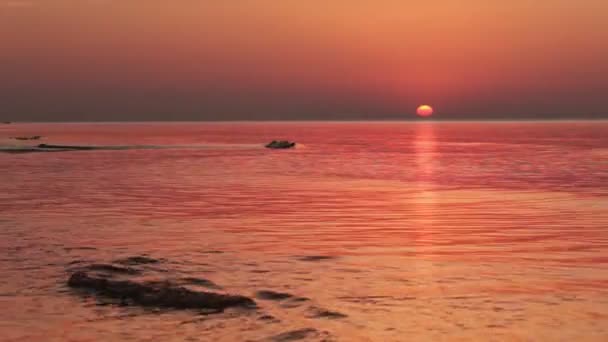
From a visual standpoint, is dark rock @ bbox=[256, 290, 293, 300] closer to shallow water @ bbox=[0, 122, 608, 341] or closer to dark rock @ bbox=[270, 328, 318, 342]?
shallow water @ bbox=[0, 122, 608, 341]

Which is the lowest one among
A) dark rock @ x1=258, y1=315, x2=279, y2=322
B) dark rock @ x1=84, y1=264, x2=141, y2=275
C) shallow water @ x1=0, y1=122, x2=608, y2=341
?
shallow water @ x1=0, y1=122, x2=608, y2=341

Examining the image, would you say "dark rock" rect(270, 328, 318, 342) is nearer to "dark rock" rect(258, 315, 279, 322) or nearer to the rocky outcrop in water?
"dark rock" rect(258, 315, 279, 322)

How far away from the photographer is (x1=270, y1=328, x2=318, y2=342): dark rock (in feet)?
33.5

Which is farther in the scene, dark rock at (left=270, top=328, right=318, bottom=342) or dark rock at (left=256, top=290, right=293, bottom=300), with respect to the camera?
dark rock at (left=256, top=290, right=293, bottom=300)

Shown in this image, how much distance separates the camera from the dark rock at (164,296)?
1209 cm

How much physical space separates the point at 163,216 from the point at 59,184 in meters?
16.5

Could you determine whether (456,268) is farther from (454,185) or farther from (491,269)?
(454,185)

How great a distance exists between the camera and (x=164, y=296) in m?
12.4

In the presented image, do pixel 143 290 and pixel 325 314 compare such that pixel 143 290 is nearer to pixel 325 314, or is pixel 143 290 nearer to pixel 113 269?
pixel 113 269

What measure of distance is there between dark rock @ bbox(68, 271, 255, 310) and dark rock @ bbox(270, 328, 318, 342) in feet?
5.44

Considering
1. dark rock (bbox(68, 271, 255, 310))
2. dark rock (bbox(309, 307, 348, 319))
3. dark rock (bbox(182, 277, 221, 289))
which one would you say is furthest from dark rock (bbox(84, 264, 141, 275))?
dark rock (bbox(309, 307, 348, 319))

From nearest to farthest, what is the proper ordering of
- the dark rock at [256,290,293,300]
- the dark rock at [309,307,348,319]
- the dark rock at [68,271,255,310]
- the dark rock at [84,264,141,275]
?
the dark rock at [309,307,348,319], the dark rock at [68,271,255,310], the dark rock at [256,290,293,300], the dark rock at [84,264,141,275]

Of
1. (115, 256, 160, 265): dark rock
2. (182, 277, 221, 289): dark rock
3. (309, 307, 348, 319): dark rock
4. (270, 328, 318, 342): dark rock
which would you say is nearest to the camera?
(270, 328, 318, 342): dark rock

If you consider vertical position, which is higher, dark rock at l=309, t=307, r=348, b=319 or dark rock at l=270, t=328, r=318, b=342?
dark rock at l=270, t=328, r=318, b=342
